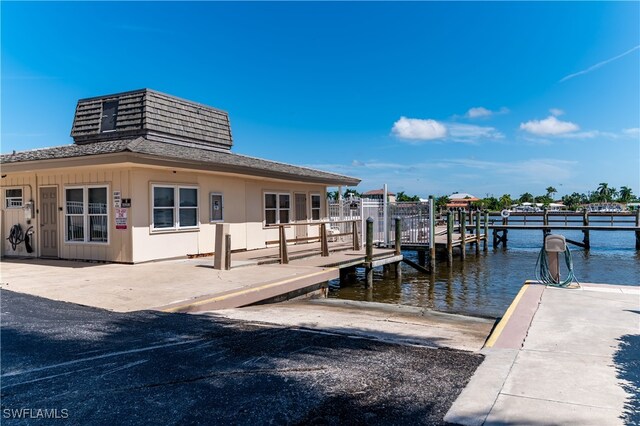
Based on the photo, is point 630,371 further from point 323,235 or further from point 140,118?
point 140,118

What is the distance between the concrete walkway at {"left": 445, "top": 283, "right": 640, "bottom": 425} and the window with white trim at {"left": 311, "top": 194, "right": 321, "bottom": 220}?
526 inches

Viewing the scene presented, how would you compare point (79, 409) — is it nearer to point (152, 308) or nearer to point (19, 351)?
point (19, 351)

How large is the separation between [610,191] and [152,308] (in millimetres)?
167880

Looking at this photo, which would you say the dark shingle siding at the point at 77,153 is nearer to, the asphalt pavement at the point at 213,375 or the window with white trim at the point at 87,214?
the window with white trim at the point at 87,214

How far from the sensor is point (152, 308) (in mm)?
7492

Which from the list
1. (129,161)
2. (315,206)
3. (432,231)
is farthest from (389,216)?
(129,161)

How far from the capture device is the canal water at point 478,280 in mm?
13609

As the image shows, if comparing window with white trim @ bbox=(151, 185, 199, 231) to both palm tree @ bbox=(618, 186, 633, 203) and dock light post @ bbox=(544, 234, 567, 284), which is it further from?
palm tree @ bbox=(618, 186, 633, 203)

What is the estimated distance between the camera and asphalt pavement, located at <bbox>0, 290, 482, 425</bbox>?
3625 mm

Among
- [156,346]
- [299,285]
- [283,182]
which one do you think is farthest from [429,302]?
[156,346]

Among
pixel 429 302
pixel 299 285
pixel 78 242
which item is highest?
pixel 78 242

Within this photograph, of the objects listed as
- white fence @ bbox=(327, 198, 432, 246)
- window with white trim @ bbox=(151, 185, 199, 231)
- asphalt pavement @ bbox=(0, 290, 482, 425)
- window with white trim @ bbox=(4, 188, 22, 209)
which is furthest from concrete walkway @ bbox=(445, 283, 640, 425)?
window with white trim @ bbox=(4, 188, 22, 209)

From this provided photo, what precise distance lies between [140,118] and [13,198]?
16.0 feet

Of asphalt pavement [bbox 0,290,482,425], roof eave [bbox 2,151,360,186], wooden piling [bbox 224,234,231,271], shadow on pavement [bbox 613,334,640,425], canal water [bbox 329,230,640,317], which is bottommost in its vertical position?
canal water [bbox 329,230,640,317]
